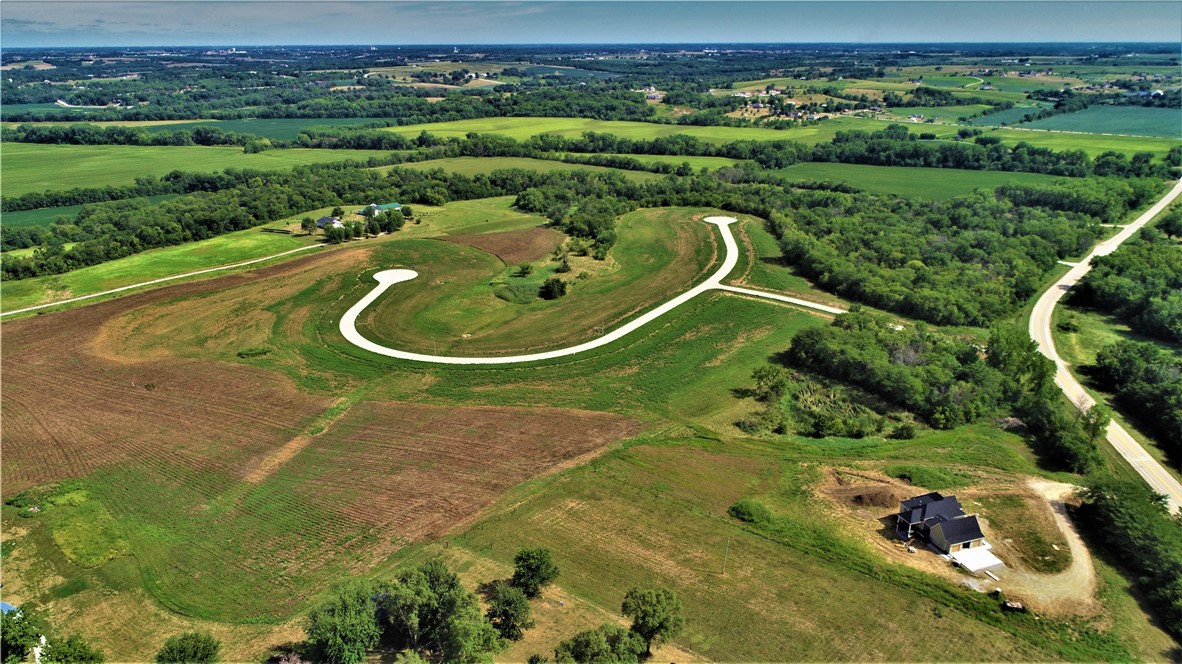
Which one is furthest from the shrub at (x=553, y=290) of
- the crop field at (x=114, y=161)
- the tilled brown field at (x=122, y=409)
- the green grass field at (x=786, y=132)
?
the green grass field at (x=786, y=132)

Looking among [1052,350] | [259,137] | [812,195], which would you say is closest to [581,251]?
[812,195]

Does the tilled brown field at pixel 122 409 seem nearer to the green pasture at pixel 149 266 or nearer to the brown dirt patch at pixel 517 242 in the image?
the green pasture at pixel 149 266

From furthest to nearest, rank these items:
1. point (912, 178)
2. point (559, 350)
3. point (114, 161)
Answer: point (114, 161) → point (912, 178) → point (559, 350)

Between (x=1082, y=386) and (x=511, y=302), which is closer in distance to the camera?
(x=1082, y=386)

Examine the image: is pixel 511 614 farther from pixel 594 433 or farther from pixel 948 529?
pixel 948 529

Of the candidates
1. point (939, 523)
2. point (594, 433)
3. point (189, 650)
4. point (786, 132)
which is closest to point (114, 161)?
point (594, 433)
